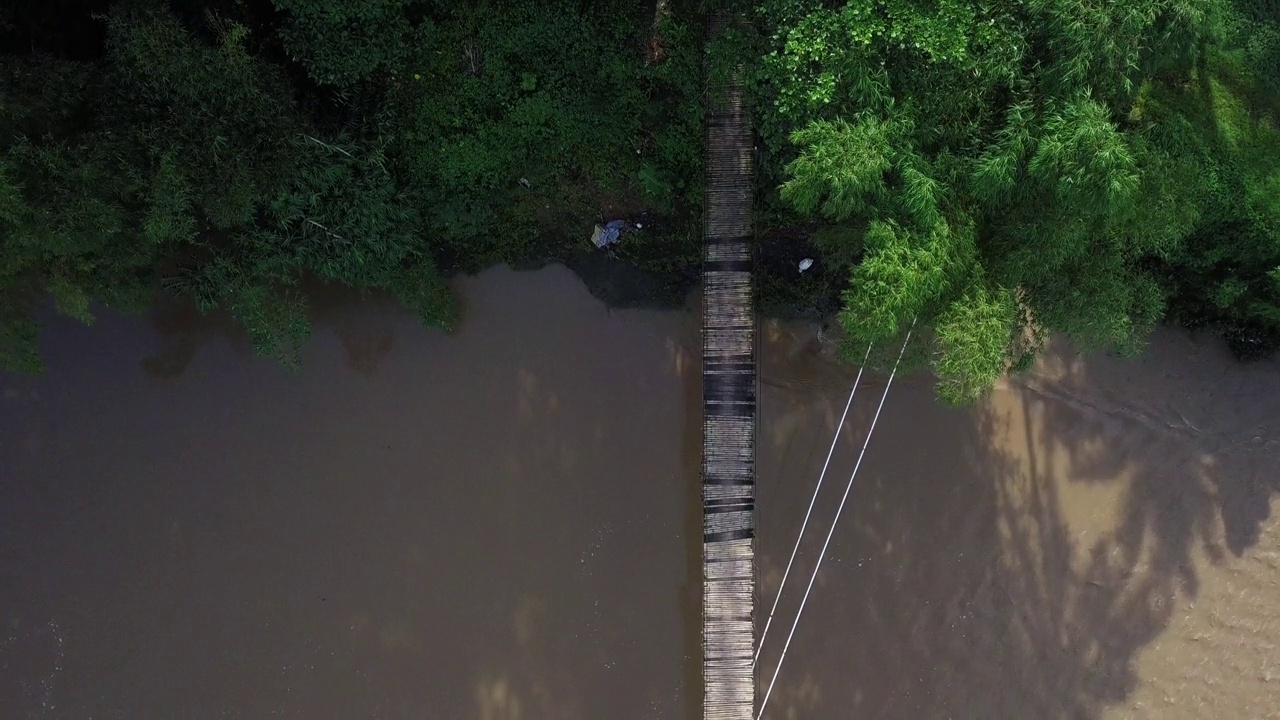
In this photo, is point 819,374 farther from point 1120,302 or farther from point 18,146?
point 18,146

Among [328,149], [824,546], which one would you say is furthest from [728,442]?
[328,149]

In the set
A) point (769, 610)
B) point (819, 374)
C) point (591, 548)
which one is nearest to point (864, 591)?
point (769, 610)

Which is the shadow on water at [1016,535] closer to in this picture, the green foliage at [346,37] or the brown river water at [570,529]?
the brown river water at [570,529]

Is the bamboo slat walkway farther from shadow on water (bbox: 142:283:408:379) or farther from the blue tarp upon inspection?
shadow on water (bbox: 142:283:408:379)

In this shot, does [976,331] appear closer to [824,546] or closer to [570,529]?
[824,546]

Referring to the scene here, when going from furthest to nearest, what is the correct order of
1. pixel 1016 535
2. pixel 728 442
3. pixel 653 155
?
1. pixel 1016 535
2. pixel 653 155
3. pixel 728 442
